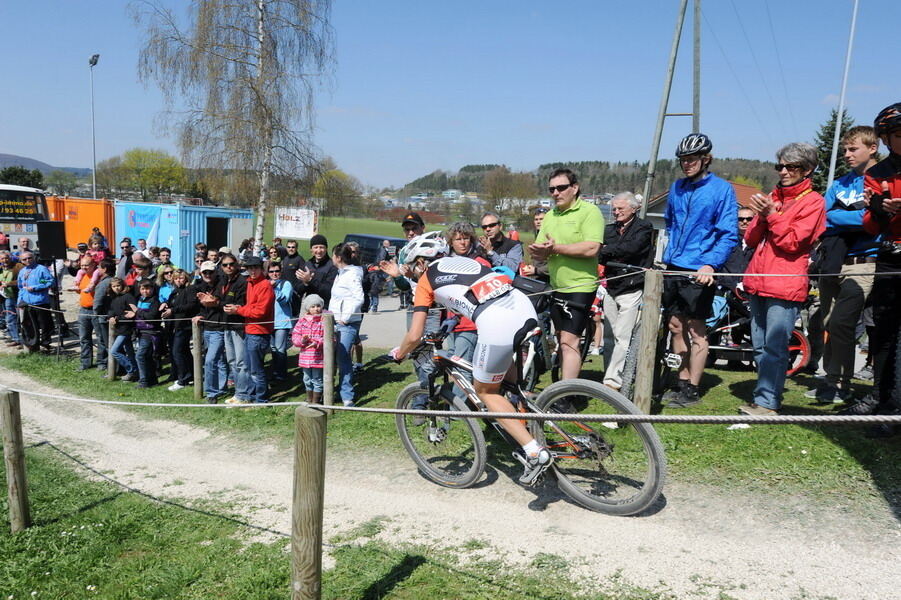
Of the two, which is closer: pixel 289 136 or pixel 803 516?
pixel 803 516

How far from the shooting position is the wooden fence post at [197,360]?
934 centimetres

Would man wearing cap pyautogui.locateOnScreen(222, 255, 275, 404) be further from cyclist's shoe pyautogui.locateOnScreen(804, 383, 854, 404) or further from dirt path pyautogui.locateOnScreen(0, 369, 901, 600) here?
cyclist's shoe pyautogui.locateOnScreen(804, 383, 854, 404)

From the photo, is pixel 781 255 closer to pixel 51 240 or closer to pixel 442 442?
pixel 442 442

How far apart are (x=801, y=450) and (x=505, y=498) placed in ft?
7.80

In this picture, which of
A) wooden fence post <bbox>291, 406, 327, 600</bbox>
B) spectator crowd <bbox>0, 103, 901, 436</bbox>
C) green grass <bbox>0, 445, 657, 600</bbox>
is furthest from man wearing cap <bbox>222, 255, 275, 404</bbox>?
wooden fence post <bbox>291, 406, 327, 600</bbox>

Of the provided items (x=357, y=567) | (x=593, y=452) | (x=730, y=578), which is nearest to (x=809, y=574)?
(x=730, y=578)

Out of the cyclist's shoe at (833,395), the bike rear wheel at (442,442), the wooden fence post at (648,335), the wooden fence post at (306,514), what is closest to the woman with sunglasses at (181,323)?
the bike rear wheel at (442,442)

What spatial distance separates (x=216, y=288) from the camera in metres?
9.30

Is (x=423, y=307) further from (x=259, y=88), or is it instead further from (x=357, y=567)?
(x=259, y=88)

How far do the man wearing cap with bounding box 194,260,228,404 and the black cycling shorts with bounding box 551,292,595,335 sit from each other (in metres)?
5.49

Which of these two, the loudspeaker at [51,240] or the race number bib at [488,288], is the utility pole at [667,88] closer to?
the race number bib at [488,288]

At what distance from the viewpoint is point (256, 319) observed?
8.67 metres

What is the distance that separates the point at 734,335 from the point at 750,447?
11.6 ft

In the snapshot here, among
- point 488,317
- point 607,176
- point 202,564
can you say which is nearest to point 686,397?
point 488,317
